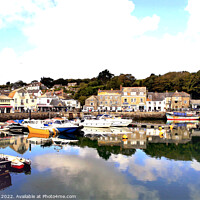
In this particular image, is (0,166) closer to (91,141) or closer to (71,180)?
(71,180)

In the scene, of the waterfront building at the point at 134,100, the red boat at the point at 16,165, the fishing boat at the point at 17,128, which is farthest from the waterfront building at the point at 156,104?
the red boat at the point at 16,165

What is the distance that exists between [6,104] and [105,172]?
54.3 m

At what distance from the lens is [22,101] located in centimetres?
6481

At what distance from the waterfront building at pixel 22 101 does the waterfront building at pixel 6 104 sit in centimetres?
116

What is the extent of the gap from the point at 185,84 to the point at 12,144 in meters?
68.5

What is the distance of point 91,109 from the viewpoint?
6881cm

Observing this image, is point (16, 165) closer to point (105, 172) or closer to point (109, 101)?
point (105, 172)

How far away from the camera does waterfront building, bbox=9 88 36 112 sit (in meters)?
63.8

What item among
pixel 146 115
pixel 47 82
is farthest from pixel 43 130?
pixel 47 82

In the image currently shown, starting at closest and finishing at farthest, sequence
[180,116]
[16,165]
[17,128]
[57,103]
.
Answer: [16,165]
[17,128]
[180,116]
[57,103]

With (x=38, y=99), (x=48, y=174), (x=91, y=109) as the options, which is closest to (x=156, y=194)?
(x=48, y=174)

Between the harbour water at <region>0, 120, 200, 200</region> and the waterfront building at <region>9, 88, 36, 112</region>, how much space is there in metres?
40.1

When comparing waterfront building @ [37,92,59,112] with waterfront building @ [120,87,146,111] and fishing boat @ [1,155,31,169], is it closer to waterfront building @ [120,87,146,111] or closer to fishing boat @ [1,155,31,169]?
waterfront building @ [120,87,146,111]

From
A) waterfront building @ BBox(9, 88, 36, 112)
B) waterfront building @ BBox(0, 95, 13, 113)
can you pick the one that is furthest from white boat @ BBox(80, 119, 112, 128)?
waterfront building @ BBox(0, 95, 13, 113)
